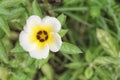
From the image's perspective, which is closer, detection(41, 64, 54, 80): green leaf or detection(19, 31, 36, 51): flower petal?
detection(19, 31, 36, 51): flower petal

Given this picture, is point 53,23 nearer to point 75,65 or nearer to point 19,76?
point 19,76

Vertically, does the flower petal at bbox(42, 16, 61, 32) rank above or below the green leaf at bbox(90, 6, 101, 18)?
above

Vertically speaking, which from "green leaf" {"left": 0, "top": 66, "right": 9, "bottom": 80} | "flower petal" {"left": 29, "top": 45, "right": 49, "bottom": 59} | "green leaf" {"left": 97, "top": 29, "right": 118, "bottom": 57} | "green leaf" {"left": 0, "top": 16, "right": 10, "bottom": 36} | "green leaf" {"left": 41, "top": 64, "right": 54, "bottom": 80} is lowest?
"green leaf" {"left": 41, "top": 64, "right": 54, "bottom": 80}

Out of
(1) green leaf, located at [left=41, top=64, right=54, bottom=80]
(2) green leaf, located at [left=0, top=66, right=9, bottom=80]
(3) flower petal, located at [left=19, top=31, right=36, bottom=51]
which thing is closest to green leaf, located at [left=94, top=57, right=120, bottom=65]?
(1) green leaf, located at [left=41, top=64, right=54, bottom=80]

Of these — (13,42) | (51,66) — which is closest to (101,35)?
(51,66)

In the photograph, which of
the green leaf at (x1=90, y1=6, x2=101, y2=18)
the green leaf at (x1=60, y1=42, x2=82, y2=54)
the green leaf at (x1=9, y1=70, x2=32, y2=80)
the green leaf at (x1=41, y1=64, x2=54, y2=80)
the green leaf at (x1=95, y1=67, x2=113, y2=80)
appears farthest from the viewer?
the green leaf at (x1=41, y1=64, x2=54, y2=80)

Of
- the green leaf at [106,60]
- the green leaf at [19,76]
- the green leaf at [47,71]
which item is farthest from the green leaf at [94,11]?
the green leaf at [19,76]

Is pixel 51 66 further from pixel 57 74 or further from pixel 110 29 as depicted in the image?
pixel 110 29

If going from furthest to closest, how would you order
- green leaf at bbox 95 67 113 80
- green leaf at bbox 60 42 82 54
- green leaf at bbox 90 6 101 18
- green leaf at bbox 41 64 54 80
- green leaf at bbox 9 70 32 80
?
green leaf at bbox 41 64 54 80 → green leaf at bbox 90 6 101 18 → green leaf at bbox 95 67 113 80 → green leaf at bbox 9 70 32 80 → green leaf at bbox 60 42 82 54

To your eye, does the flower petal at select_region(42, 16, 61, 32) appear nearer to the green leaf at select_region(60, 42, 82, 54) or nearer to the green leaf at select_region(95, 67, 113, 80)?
the green leaf at select_region(60, 42, 82, 54)

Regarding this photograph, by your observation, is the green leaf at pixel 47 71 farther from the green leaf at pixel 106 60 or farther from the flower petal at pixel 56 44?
the flower petal at pixel 56 44
